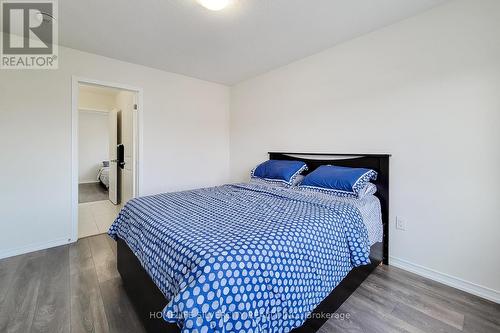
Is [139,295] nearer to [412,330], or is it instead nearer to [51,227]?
[412,330]

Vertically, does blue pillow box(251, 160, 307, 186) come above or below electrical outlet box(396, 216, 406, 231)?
above

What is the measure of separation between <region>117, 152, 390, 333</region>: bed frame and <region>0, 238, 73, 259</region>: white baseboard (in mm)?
1317

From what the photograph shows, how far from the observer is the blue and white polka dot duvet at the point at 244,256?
92cm

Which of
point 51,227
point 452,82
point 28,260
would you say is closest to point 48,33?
point 51,227

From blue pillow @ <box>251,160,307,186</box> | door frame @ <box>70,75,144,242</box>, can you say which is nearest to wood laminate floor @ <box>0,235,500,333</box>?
door frame @ <box>70,75,144,242</box>

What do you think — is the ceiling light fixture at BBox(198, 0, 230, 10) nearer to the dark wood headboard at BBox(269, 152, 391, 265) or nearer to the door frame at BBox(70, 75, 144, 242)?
the door frame at BBox(70, 75, 144, 242)

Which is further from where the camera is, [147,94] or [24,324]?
[147,94]

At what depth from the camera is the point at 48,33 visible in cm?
241

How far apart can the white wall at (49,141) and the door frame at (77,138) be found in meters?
0.04

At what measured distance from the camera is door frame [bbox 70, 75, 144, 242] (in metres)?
2.77

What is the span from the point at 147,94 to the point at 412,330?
12.4 feet

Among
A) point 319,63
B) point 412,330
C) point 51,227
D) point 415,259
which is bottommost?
point 412,330

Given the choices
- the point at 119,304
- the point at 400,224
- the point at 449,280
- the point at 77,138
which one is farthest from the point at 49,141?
the point at 449,280

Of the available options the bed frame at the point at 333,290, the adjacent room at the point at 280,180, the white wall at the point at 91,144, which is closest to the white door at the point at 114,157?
the adjacent room at the point at 280,180
